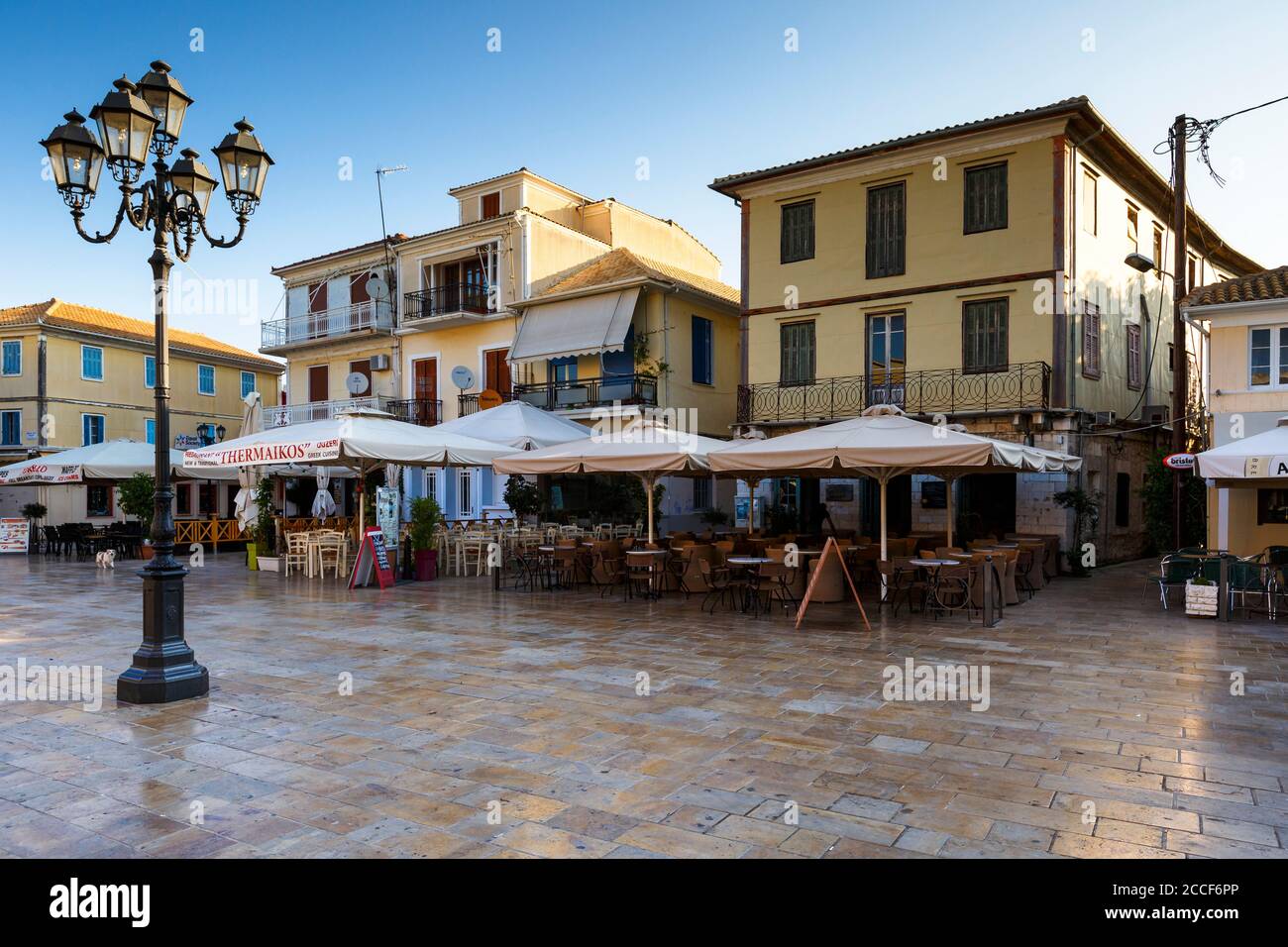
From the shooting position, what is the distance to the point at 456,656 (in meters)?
8.25

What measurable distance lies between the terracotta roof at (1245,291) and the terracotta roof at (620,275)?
37.0ft

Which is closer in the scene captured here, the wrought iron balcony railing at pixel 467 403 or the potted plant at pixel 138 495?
the potted plant at pixel 138 495

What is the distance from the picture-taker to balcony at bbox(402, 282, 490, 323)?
25.5 metres

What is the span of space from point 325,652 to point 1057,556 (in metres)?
13.7

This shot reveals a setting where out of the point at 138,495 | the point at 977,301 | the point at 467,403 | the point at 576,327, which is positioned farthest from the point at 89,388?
the point at 977,301

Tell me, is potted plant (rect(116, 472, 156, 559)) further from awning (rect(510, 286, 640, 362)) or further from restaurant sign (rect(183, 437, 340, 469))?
awning (rect(510, 286, 640, 362))

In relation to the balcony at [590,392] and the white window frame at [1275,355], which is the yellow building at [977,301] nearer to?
the balcony at [590,392]

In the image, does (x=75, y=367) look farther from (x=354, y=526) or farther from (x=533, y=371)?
(x=354, y=526)

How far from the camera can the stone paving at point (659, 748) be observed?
400cm

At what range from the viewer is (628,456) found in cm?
1140

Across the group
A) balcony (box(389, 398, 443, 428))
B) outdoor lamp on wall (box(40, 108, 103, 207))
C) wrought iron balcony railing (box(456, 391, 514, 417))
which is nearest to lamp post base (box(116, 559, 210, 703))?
outdoor lamp on wall (box(40, 108, 103, 207))

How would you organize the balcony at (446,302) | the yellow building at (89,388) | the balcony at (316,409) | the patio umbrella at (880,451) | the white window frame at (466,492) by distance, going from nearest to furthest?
the patio umbrella at (880,451), the white window frame at (466,492), the balcony at (446,302), the balcony at (316,409), the yellow building at (89,388)

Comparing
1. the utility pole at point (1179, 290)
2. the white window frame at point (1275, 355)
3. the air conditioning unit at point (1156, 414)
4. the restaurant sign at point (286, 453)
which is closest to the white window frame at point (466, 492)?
the restaurant sign at point (286, 453)

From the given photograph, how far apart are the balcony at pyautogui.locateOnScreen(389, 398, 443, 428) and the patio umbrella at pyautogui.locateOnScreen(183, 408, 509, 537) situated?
38.4 ft
